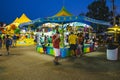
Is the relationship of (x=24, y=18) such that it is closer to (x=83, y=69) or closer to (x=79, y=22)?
(x=79, y=22)

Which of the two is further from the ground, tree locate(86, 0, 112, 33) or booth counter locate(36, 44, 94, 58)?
tree locate(86, 0, 112, 33)

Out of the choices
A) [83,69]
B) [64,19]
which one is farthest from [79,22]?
[83,69]

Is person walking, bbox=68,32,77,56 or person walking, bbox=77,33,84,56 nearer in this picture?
person walking, bbox=68,32,77,56

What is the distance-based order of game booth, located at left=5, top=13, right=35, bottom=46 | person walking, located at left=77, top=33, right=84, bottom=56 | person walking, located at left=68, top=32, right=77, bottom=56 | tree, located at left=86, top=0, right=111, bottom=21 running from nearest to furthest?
person walking, located at left=68, top=32, right=77, bottom=56 < person walking, located at left=77, top=33, right=84, bottom=56 < game booth, located at left=5, top=13, right=35, bottom=46 < tree, located at left=86, top=0, right=111, bottom=21

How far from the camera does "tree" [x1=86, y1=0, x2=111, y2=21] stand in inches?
1892

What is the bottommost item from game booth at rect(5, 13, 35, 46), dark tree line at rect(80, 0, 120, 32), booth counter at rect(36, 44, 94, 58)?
booth counter at rect(36, 44, 94, 58)

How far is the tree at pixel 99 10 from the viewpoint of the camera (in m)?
48.1

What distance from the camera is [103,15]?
4806 centimetres

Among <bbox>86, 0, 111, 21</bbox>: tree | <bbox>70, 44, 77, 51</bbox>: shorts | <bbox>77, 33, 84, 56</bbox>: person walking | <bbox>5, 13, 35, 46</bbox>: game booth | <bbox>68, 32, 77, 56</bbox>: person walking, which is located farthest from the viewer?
<bbox>86, 0, 111, 21</bbox>: tree

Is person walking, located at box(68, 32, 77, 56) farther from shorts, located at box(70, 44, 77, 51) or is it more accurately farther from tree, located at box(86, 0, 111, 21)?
tree, located at box(86, 0, 111, 21)

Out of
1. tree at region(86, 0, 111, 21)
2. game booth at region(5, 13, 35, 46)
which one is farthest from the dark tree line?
game booth at region(5, 13, 35, 46)

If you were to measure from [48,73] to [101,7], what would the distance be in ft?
131

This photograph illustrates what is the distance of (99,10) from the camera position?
160ft

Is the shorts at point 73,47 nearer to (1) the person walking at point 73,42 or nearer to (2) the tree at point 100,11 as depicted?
(1) the person walking at point 73,42
